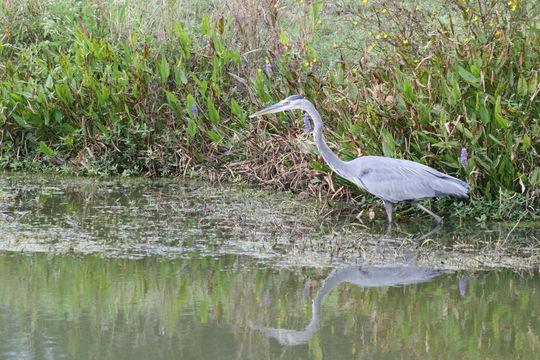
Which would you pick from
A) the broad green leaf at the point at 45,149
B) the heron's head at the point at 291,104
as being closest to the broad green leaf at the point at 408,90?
the heron's head at the point at 291,104

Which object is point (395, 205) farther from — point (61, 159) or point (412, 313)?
point (61, 159)

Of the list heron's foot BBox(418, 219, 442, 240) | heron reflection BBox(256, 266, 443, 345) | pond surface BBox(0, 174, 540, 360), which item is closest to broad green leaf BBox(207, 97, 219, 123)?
pond surface BBox(0, 174, 540, 360)

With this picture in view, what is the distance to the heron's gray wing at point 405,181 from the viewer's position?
21.6 feet

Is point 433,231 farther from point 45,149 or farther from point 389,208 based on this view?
point 45,149

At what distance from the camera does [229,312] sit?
14.8 ft

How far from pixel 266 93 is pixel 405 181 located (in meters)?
2.09

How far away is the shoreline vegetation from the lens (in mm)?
6887

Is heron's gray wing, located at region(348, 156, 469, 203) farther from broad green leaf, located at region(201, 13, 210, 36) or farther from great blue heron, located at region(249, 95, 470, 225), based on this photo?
broad green leaf, located at region(201, 13, 210, 36)

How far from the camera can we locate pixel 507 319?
448 centimetres

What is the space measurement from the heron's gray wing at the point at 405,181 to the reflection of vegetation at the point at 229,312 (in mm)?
1357

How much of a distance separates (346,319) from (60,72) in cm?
535

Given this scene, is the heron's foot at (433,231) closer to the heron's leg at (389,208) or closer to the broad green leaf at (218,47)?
the heron's leg at (389,208)

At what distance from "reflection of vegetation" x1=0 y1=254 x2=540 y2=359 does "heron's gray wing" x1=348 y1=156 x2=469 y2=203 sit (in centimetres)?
136

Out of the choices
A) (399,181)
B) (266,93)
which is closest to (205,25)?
(266,93)
